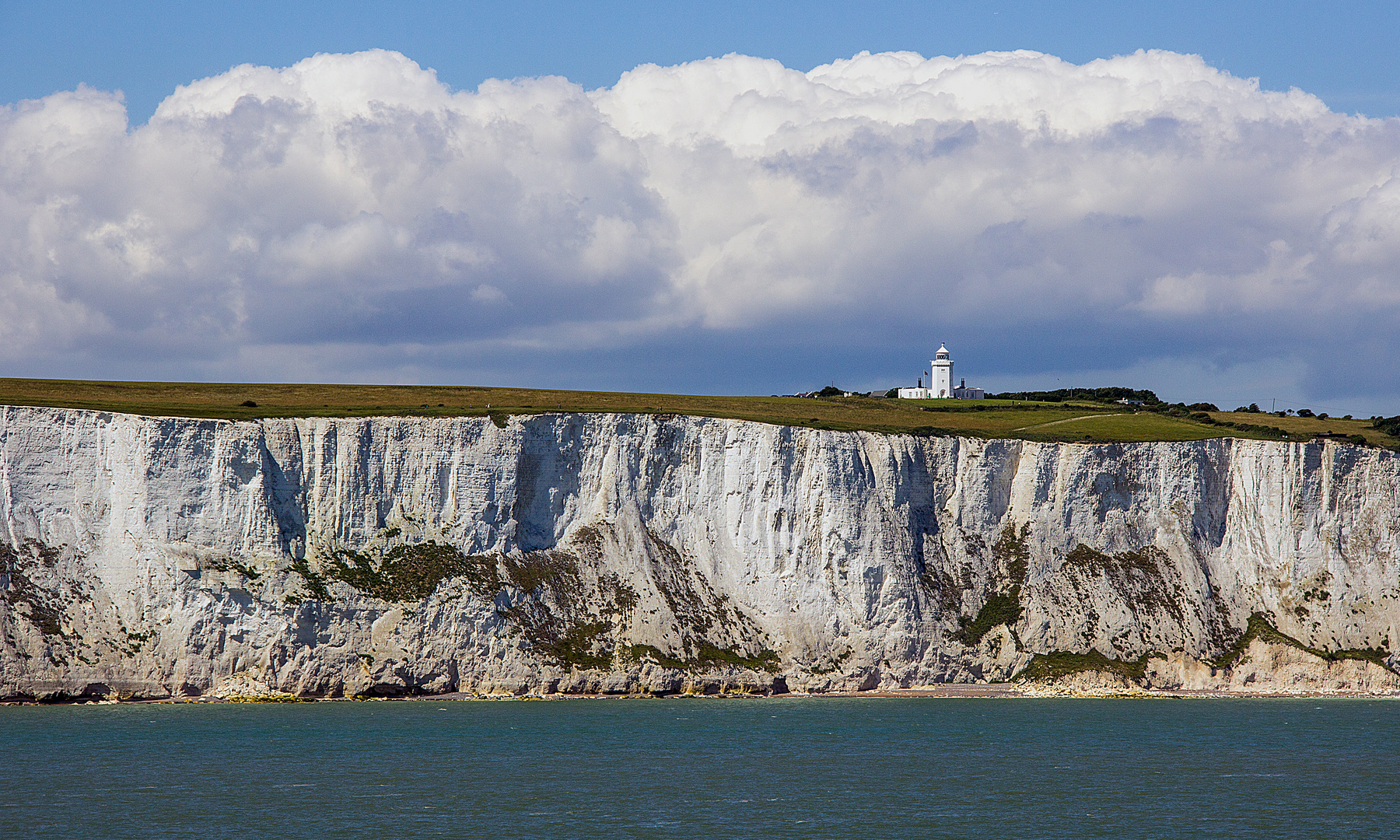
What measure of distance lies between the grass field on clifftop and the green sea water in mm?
19089

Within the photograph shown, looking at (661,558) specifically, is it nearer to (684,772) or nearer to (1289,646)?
(684,772)

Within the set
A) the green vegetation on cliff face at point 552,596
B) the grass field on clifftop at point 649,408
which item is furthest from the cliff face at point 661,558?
the grass field on clifftop at point 649,408

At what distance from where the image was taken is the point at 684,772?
5347 centimetres

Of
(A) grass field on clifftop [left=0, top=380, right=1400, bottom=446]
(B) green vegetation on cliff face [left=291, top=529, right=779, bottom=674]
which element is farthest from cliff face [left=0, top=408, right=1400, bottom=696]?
(A) grass field on clifftop [left=0, top=380, right=1400, bottom=446]

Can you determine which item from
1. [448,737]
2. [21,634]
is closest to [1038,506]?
[448,737]

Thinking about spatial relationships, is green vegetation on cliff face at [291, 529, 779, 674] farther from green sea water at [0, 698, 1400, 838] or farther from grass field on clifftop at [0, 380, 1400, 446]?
grass field on clifftop at [0, 380, 1400, 446]

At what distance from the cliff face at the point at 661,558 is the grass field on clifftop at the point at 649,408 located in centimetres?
218

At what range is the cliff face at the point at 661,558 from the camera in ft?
243

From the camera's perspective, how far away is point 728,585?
282ft

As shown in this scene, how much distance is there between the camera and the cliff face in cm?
7412

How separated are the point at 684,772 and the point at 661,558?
107 ft

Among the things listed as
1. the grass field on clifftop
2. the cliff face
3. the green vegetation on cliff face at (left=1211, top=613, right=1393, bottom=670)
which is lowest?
the green vegetation on cliff face at (left=1211, top=613, right=1393, bottom=670)

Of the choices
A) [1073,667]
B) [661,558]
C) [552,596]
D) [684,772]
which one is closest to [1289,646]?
[1073,667]

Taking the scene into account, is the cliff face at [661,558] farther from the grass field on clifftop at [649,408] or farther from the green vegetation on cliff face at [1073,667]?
the grass field on clifftop at [649,408]
